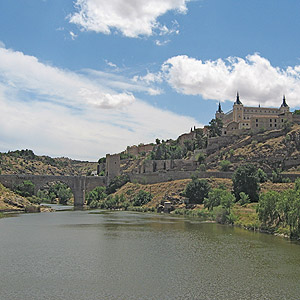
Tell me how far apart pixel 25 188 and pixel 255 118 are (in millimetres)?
49958

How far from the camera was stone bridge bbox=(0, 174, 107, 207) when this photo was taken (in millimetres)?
78312

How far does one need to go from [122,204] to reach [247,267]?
5272cm

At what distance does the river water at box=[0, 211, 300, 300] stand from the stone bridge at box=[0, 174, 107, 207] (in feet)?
145

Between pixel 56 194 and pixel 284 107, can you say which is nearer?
pixel 284 107

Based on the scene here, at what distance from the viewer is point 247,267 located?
22.9 m

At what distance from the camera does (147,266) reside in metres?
23.1

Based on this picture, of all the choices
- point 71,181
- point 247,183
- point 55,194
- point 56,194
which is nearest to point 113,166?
point 71,181

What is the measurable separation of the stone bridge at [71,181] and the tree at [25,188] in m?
1.40

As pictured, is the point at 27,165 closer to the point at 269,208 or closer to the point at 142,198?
the point at 142,198

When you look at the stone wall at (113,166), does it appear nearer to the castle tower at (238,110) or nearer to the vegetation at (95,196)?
the vegetation at (95,196)

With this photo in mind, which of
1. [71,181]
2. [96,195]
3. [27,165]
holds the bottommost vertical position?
[96,195]

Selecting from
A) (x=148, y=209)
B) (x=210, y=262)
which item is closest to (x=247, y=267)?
(x=210, y=262)

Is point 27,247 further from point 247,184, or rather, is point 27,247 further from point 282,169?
point 282,169

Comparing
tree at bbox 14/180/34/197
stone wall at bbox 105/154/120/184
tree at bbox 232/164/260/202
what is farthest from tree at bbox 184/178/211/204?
stone wall at bbox 105/154/120/184
